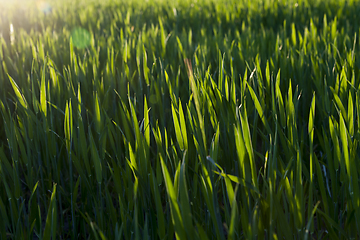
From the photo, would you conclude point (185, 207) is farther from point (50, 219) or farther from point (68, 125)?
point (68, 125)

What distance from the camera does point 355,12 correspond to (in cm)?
318

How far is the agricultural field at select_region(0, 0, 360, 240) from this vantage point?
59 centimetres

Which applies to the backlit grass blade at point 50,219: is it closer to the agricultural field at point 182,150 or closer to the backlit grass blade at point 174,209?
the agricultural field at point 182,150

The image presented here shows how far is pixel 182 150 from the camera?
2.26ft

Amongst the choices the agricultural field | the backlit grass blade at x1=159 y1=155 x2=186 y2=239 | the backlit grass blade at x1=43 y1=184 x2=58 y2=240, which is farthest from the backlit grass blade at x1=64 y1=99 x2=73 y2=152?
the backlit grass blade at x1=159 y1=155 x2=186 y2=239

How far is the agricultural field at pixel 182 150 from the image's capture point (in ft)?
1.94

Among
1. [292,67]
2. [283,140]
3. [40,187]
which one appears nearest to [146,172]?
[283,140]

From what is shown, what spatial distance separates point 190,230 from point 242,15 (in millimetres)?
3322

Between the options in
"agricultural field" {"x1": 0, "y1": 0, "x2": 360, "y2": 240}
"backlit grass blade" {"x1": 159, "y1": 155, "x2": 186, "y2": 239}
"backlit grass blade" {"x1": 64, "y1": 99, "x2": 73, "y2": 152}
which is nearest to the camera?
"backlit grass blade" {"x1": 159, "y1": 155, "x2": 186, "y2": 239}

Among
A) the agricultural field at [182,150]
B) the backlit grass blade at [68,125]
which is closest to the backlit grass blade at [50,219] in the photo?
the agricultural field at [182,150]

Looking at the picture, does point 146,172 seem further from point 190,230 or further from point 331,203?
point 331,203

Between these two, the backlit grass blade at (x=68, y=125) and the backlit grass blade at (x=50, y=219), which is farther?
the backlit grass blade at (x=68, y=125)

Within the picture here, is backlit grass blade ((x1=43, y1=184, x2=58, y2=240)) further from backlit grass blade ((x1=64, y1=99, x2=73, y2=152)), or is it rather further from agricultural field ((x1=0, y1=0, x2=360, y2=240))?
backlit grass blade ((x1=64, y1=99, x2=73, y2=152))

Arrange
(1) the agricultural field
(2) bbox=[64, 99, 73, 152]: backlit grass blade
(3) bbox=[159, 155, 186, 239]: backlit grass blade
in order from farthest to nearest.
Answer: (2) bbox=[64, 99, 73, 152]: backlit grass blade
(1) the agricultural field
(3) bbox=[159, 155, 186, 239]: backlit grass blade
